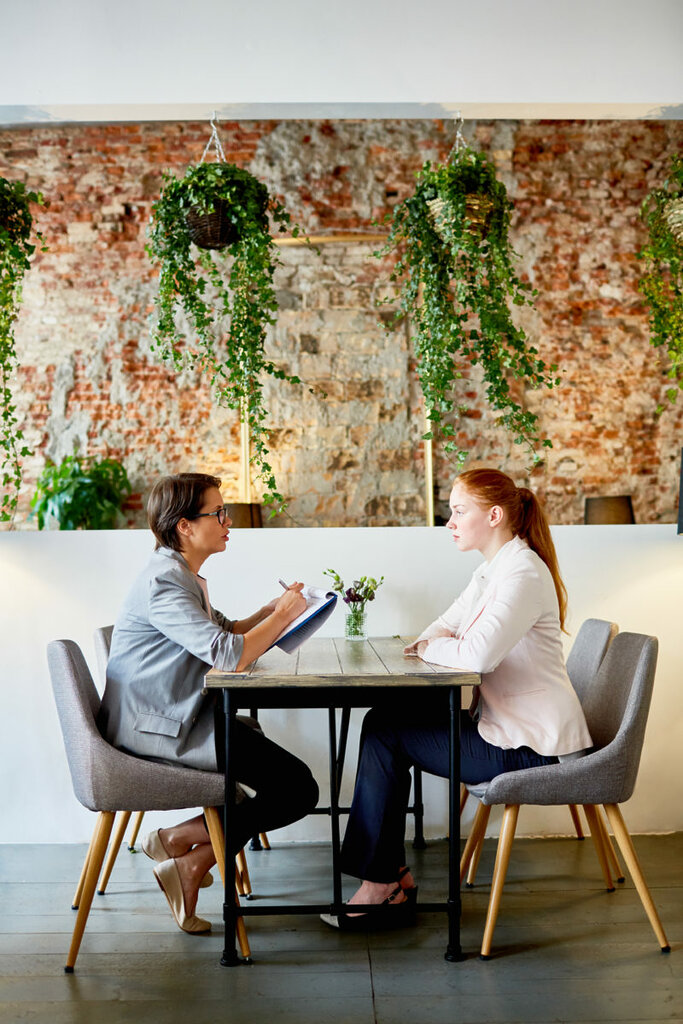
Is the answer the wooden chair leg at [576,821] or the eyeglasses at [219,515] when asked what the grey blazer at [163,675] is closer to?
the eyeglasses at [219,515]

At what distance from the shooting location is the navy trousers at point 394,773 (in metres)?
2.76

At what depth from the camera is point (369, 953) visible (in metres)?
2.66

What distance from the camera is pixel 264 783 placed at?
283 cm

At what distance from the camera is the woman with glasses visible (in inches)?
104

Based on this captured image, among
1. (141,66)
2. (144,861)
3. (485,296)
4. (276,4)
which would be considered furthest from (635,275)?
(144,861)

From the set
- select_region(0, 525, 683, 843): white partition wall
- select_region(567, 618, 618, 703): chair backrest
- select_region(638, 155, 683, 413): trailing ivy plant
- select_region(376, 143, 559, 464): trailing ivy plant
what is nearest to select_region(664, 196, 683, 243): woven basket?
select_region(638, 155, 683, 413): trailing ivy plant

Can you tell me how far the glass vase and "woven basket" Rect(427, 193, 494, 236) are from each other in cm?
156

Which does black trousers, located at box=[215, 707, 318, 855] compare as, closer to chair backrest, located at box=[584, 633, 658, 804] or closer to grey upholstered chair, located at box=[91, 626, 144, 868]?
grey upholstered chair, located at box=[91, 626, 144, 868]

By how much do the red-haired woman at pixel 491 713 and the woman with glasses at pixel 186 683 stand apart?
260 millimetres

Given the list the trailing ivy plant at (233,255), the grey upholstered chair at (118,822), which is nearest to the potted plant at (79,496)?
the trailing ivy plant at (233,255)

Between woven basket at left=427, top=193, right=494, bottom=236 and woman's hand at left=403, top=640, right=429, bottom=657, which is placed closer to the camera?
woman's hand at left=403, top=640, right=429, bottom=657

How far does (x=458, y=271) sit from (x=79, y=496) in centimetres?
277

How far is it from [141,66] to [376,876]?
3165 mm

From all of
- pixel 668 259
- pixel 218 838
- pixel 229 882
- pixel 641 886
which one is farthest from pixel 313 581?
pixel 668 259
